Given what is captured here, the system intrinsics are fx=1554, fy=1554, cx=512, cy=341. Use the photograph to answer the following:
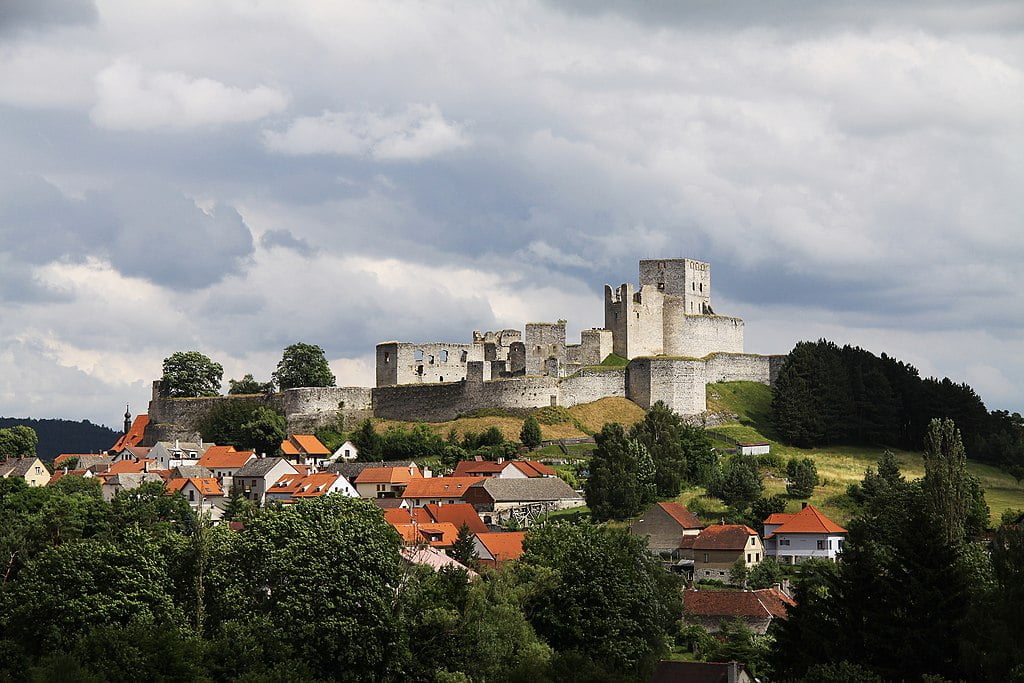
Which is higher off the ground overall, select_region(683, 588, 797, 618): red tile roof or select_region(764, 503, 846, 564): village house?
select_region(764, 503, 846, 564): village house

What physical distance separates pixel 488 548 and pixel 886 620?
2964cm

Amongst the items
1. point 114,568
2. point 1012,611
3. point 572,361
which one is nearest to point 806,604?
point 1012,611

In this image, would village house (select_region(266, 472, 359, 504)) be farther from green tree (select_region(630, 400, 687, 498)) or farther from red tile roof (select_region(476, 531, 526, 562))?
green tree (select_region(630, 400, 687, 498))

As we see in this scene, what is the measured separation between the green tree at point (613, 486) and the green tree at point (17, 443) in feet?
161

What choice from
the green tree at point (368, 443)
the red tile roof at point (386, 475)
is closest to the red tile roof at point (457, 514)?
the red tile roof at point (386, 475)

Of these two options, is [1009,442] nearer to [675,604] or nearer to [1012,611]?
Result: [675,604]

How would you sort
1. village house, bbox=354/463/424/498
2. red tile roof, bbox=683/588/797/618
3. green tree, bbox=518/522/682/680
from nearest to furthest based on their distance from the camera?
green tree, bbox=518/522/682/680 < red tile roof, bbox=683/588/797/618 < village house, bbox=354/463/424/498

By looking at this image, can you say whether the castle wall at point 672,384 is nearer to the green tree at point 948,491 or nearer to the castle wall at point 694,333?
the castle wall at point 694,333

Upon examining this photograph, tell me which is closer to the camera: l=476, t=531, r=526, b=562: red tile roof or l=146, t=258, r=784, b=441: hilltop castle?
l=476, t=531, r=526, b=562: red tile roof

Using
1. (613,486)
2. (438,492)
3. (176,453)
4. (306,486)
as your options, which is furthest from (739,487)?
(176,453)

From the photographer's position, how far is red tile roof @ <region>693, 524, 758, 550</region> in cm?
7594

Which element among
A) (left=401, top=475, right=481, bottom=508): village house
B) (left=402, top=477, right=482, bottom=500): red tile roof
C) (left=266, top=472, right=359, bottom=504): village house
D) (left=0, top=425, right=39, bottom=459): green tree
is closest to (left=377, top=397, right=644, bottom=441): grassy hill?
(left=266, top=472, right=359, bottom=504): village house

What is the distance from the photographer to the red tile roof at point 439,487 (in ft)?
291

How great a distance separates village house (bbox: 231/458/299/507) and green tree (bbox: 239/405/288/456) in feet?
30.8
